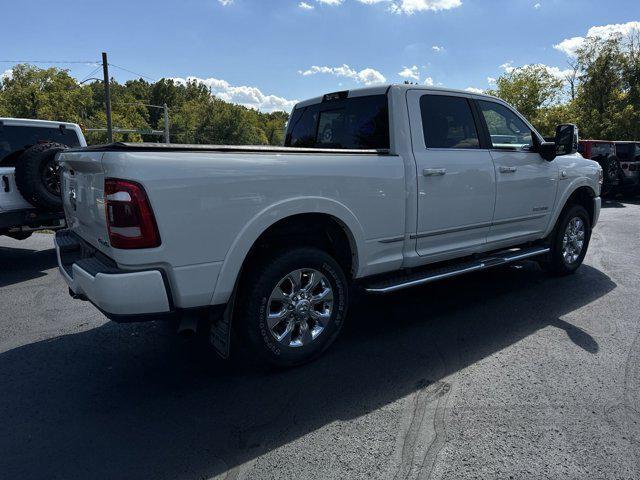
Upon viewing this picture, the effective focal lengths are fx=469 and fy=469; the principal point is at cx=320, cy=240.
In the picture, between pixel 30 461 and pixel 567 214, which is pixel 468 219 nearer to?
pixel 567 214

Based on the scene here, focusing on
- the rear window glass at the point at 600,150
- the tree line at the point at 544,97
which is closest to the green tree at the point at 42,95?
the tree line at the point at 544,97

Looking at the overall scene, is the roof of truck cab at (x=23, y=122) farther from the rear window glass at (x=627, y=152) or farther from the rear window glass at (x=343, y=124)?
the rear window glass at (x=627, y=152)

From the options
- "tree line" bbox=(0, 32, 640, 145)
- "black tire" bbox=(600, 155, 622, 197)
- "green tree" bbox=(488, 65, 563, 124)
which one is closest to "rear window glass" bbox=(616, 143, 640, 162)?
"black tire" bbox=(600, 155, 622, 197)

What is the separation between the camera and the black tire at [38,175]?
5863 mm

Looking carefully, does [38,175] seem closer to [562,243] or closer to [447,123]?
[447,123]

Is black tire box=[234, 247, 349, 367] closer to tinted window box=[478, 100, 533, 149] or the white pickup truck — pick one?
the white pickup truck

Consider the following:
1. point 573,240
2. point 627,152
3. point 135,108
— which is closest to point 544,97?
point 627,152

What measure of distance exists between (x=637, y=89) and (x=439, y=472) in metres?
30.7

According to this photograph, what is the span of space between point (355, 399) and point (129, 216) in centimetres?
175

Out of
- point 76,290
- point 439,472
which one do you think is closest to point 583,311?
point 439,472

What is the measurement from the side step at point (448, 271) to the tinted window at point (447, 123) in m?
1.09

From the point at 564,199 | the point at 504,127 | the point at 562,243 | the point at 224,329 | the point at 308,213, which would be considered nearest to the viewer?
the point at 224,329

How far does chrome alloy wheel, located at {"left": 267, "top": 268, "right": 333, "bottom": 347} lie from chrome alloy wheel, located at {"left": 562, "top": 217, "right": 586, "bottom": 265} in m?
3.55

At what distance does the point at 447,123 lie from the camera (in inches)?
164
